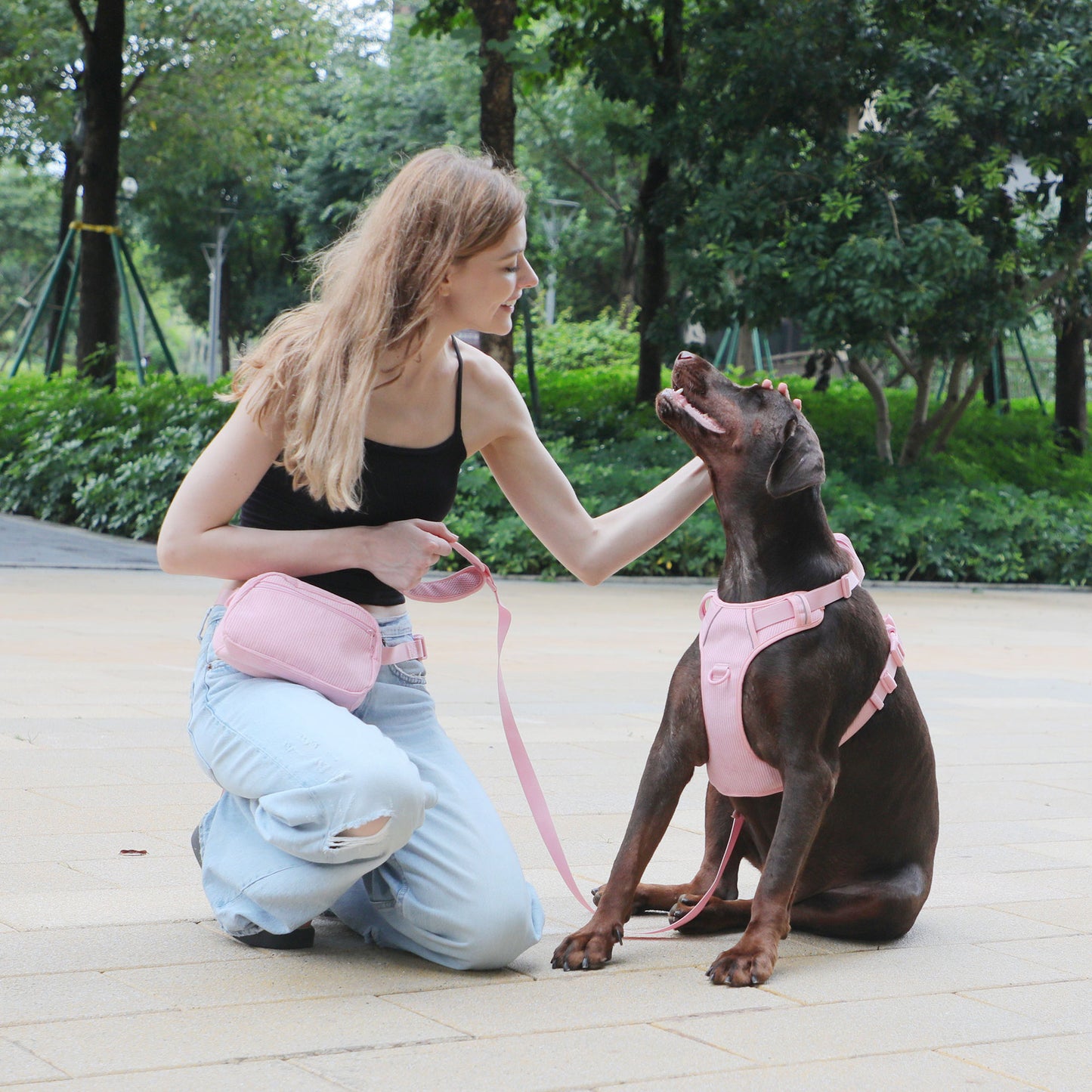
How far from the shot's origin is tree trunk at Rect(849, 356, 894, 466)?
53.4ft

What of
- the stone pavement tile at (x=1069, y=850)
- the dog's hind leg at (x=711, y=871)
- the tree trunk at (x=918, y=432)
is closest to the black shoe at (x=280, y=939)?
the dog's hind leg at (x=711, y=871)

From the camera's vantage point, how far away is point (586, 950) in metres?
3.24

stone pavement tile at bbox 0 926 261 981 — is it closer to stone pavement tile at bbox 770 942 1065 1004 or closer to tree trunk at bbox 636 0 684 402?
stone pavement tile at bbox 770 942 1065 1004

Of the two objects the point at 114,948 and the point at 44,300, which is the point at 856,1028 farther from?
the point at 44,300

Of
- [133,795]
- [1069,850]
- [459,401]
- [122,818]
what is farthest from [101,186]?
[1069,850]

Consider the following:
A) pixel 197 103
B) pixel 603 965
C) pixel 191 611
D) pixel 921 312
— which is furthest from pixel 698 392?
pixel 197 103

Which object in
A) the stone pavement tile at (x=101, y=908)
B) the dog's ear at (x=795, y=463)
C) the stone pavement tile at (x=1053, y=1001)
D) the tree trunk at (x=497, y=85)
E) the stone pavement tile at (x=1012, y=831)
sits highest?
the tree trunk at (x=497, y=85)

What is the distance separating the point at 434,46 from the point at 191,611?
26081 millimetres

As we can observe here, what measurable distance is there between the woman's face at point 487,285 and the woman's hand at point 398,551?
48 centimetres

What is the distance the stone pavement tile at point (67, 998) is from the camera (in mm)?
2762

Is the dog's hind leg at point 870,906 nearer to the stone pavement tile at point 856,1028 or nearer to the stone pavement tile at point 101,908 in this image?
the stone pavement tile at point 856,1028

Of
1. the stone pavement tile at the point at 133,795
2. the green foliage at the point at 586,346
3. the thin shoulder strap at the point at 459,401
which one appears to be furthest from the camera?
the green foliage at the point at 586,346

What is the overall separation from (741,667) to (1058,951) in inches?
44.2

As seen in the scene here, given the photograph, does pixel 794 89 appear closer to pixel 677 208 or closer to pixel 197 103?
pixel 677 208
